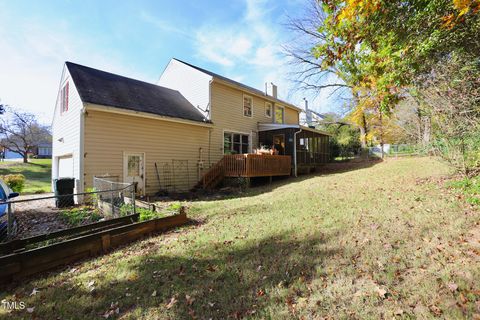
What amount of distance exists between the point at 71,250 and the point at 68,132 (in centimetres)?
826

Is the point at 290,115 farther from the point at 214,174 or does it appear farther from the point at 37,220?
the point at 37,220

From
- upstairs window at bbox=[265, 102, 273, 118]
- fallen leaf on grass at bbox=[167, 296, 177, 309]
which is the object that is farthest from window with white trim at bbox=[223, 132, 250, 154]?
fallen leaf on grass at bbox=[167, 296, 177, 309]

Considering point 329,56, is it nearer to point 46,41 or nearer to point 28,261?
point 28,261

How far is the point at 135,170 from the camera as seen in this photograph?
1028 cm

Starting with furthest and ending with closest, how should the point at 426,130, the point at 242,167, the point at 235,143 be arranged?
the point at 235,143 < the point at 242,167 < the point at 426,130

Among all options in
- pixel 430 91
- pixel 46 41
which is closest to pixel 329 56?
pixel 430 91

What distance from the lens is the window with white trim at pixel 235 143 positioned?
14031mm

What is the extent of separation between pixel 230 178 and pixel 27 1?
32.9 ft

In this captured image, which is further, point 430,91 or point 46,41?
point 46,41

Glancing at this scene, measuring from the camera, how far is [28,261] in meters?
3.58

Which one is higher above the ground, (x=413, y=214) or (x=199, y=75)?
(x=199, y=75)

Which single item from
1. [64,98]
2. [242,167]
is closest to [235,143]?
[242,167]

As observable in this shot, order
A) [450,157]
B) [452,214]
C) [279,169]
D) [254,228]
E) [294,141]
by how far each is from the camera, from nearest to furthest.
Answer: [452,214], [254,228], [450,157], [279,169], [294,141]

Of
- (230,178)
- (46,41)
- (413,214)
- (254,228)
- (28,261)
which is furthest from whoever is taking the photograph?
(230,178)
